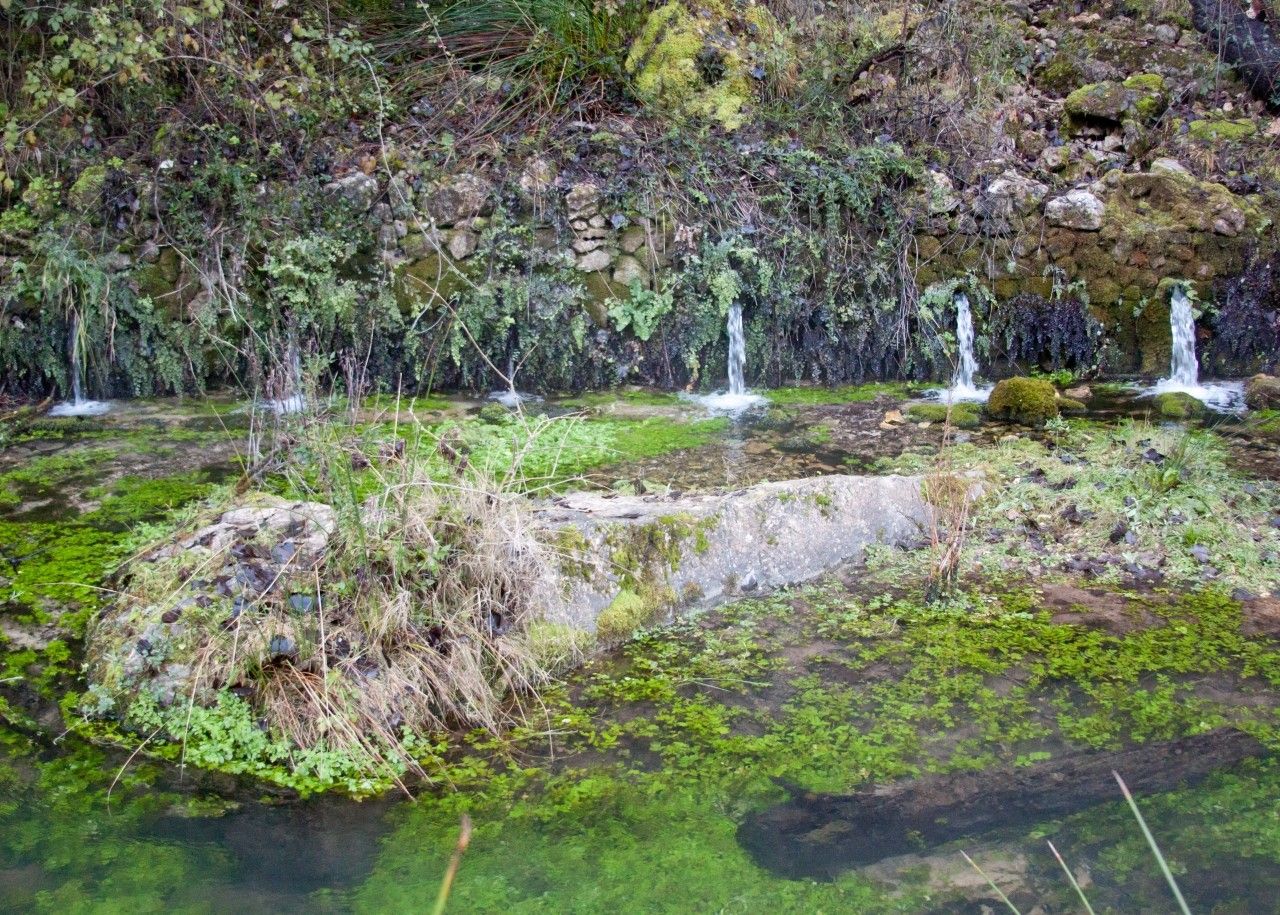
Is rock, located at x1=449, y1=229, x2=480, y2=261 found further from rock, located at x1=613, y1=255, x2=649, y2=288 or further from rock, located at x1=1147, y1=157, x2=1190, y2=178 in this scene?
rock, located at x1=1147, y1=157, x2=1190, y2=178

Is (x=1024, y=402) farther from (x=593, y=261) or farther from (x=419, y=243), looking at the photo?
(x=419, y=243)

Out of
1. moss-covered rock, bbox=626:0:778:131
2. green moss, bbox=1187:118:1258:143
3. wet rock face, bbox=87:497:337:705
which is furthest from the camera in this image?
green moss, bbox=1187:118:1258:143

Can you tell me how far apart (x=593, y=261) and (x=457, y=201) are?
3.78 feet

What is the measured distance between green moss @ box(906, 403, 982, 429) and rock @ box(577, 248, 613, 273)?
103 inches

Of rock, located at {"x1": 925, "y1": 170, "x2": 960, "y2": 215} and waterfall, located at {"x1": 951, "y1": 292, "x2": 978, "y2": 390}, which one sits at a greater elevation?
rock, located at {"x1": 925, "y1": 170, "x2": 960, "y2": 215}

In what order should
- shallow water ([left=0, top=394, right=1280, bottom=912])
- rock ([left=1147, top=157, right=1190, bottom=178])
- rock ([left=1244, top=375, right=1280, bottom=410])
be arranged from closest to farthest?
shallow water ([left=0, top=394, right=1280, bottom=912]) < rock ([left=1244, top=375, right=1280, bottom=410]) < rock ([left=1147, top=157, right=1190, bottom=178])

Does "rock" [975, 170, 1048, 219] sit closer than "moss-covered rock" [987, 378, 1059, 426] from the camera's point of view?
No

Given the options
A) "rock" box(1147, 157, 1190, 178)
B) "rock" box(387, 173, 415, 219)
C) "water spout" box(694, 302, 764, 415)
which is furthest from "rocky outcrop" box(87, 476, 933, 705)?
"rock" box(1147, 157, 1190, 178)

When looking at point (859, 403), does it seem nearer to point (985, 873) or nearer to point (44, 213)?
point (985, 873)

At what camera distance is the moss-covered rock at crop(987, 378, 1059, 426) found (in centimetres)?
721

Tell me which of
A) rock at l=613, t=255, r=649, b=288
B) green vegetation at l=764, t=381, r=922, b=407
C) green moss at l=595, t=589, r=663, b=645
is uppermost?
rock at l=613, t=255, r=649, b=288

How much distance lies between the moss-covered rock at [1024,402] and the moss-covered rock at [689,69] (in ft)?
10.9

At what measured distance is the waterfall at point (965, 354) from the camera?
8.33 meters

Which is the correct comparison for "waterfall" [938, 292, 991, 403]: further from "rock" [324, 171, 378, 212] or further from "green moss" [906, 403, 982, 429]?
"rock" [324, 171, 378, 212]
